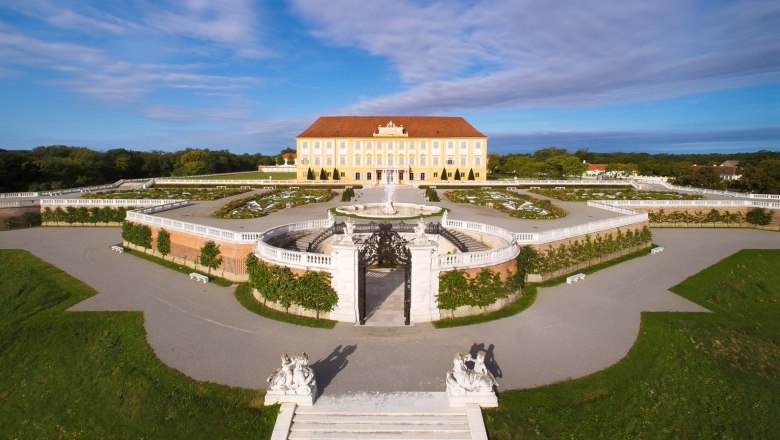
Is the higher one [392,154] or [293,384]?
[392,154]

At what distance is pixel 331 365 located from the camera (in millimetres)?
12195

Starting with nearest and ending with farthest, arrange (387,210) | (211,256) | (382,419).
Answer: (382,419)
(211,256)
(387,210)

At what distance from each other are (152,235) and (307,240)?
10352 mm

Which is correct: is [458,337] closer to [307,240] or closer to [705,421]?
[705,421]

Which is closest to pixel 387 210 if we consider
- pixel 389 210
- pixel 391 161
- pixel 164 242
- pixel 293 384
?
pixel 389 210

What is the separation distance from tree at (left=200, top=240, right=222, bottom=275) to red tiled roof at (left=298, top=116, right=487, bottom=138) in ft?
160

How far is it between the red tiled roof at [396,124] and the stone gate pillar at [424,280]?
5458cm

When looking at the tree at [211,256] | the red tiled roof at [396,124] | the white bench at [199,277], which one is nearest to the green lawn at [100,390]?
the white bench at [199,277]

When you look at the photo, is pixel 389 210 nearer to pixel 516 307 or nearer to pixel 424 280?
pixel 516 307

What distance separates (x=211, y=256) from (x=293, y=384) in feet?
42.5

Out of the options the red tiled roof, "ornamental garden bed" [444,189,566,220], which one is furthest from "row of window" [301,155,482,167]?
"ornamental garden bed" [444,189,566,220]

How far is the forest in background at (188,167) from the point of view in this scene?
54.2m

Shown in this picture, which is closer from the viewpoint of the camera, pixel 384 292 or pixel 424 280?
pixel 424 280

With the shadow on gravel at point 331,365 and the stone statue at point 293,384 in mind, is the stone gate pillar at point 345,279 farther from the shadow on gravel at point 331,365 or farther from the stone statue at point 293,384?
the stone statue at point 293,384
